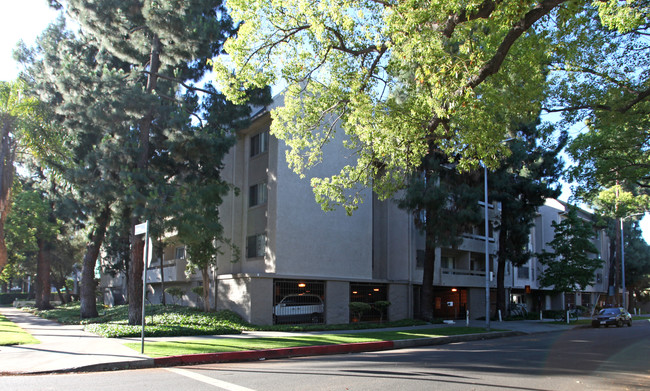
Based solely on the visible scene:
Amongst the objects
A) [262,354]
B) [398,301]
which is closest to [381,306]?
[398,301]

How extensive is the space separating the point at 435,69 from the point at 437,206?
14921 mm

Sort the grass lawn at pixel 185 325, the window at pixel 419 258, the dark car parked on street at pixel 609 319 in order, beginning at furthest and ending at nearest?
the dark car parked on street at pixel 609 319 < the window at pixel 419 258 < the grass lawn at pixel 185 325

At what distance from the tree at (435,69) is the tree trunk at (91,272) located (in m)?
15.4

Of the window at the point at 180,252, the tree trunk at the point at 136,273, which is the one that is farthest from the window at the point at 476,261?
the tree trunk at the point at 136,273

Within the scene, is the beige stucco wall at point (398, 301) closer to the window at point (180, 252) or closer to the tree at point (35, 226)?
the window at point (180, 252)

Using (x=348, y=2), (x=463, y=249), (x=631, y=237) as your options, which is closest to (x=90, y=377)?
(x=348, y=2)

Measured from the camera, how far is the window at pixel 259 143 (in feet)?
85.4

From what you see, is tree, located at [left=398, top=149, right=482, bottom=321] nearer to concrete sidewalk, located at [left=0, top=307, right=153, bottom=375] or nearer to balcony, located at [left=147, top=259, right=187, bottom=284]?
balcony, located at [left=147, top=259, right=187, bottom=284]

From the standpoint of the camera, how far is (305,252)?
24.4 metres

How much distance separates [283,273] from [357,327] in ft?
14.2

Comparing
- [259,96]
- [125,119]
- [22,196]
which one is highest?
[259,96]

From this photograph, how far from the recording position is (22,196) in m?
32.2

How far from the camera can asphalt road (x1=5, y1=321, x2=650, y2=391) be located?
871cm

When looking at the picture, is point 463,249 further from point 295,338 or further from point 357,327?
point 295,338
